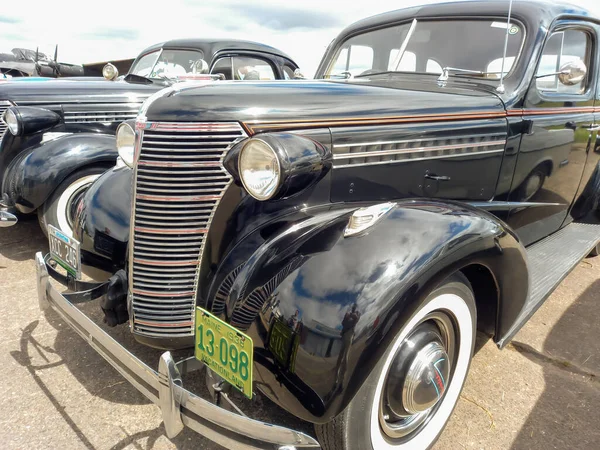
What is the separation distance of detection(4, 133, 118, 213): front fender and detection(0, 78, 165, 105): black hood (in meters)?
0.53

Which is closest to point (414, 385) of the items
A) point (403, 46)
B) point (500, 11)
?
point (403, 46)

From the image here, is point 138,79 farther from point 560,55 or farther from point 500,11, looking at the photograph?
point 560,55

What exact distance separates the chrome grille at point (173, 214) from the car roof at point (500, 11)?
70.9 inches

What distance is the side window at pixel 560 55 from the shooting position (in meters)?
2.78

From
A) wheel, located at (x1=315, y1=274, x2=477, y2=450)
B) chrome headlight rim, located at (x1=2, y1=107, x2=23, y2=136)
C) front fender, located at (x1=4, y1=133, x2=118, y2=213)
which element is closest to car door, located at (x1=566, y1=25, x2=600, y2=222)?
wheel, located at (x1=315, y1=274, x2=477, y2=450)

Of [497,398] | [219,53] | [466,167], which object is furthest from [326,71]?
[497,398]

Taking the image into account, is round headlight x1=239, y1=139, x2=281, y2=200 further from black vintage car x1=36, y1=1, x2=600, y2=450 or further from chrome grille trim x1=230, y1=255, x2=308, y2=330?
chrome grille trim x1=230, y1=255, x2=308, y2=330

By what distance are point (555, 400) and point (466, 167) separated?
1.23 metres

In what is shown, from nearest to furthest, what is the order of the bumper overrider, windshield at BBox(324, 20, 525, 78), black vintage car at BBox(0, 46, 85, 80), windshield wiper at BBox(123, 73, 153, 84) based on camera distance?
the bumper overrider → windshield at BBox(324, 20, 525, 78) → windshield wiper at BBox(123, 73, 153, 84) → black vintage car at BBox(0, 46, 85, 80)

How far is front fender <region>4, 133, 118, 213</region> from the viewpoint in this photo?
3.54 metres

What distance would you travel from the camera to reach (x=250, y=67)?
5340 mm

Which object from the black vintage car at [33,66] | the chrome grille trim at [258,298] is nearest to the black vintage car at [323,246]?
the chrome grille trim at [258,298]

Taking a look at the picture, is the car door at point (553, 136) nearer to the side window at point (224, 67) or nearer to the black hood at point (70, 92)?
the side window at point (224, 67)

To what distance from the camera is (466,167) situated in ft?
8.20
